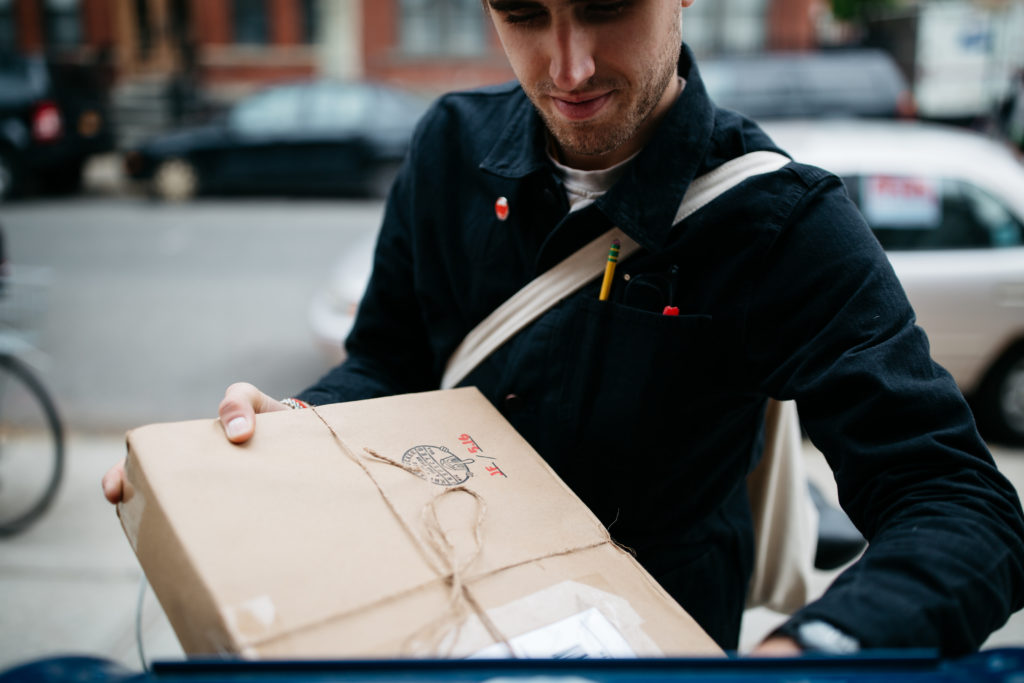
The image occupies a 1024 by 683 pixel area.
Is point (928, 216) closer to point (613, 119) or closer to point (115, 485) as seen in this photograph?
point (613, 119)

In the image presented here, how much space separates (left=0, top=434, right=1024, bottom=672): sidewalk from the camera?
9.23 feet

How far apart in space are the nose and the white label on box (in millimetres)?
742

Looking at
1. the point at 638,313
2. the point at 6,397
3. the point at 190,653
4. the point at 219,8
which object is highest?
the point at 219,8

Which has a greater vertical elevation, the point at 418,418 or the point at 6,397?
the point at 418,418

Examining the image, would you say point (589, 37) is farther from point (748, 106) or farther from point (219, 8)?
point (219, 8)

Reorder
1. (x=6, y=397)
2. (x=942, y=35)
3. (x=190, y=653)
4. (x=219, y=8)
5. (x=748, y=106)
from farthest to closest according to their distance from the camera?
(x=219, y=8) → (x=942, y=35) → (x=748, y=106) → (x=6, y=397) → (x=190, y=653)

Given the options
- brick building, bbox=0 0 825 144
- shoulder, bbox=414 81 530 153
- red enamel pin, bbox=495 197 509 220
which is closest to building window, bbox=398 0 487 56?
brick building, bbox=0 0 825 144

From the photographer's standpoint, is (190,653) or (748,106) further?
(748,106)

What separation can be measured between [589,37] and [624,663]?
0.85m

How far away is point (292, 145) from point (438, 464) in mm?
10433

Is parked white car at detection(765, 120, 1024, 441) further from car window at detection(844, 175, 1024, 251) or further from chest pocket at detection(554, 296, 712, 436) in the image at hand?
chest pocket at detection(554, 296, 712, 436)

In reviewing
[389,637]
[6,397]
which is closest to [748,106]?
[6,397]

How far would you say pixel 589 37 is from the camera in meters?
1.19

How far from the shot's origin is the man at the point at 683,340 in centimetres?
100
